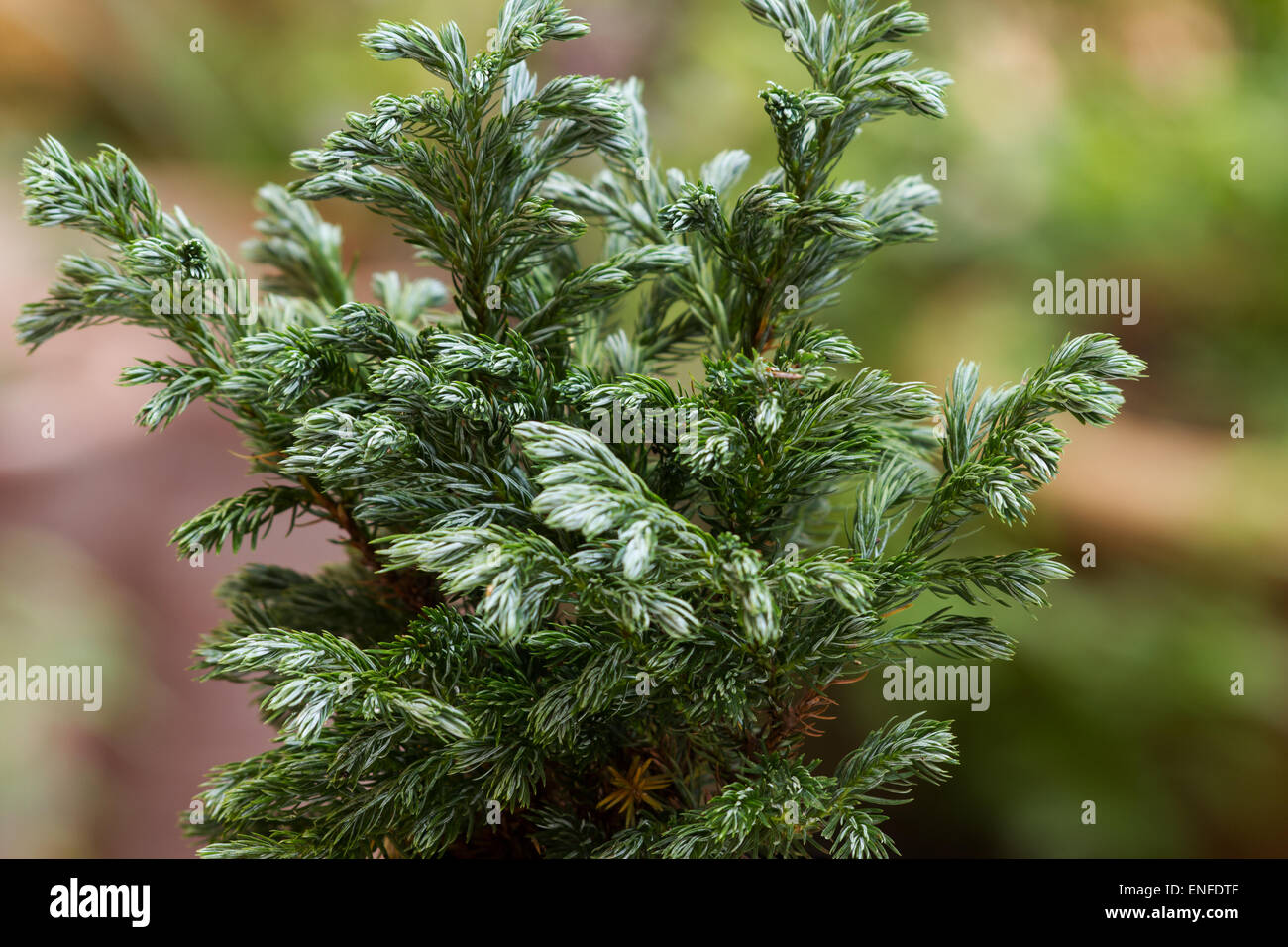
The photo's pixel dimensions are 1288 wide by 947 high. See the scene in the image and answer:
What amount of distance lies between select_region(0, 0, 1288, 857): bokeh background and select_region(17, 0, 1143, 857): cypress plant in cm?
108

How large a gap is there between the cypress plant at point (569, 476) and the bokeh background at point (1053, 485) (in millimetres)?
1084

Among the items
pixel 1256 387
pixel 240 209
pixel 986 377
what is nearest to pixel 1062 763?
pixel 986 377

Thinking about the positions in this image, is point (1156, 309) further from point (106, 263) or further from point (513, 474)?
point (106, 263)

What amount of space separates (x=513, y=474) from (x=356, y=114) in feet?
0.93

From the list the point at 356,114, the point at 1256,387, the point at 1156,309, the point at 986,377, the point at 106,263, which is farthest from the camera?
the point at 1156,309

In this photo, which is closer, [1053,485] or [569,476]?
[569,476]

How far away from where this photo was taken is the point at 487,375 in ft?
2.40

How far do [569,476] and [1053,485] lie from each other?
→ 2004mm

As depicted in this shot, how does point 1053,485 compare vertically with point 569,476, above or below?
above

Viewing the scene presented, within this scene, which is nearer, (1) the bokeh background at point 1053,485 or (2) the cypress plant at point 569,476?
(2) the cypress plant at point 569,476

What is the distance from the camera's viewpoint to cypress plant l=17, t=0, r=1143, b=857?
0.64 meters

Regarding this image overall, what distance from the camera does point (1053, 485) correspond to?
7.63 feet

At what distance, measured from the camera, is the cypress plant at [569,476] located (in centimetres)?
64

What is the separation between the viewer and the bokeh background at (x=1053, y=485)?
2125mm
